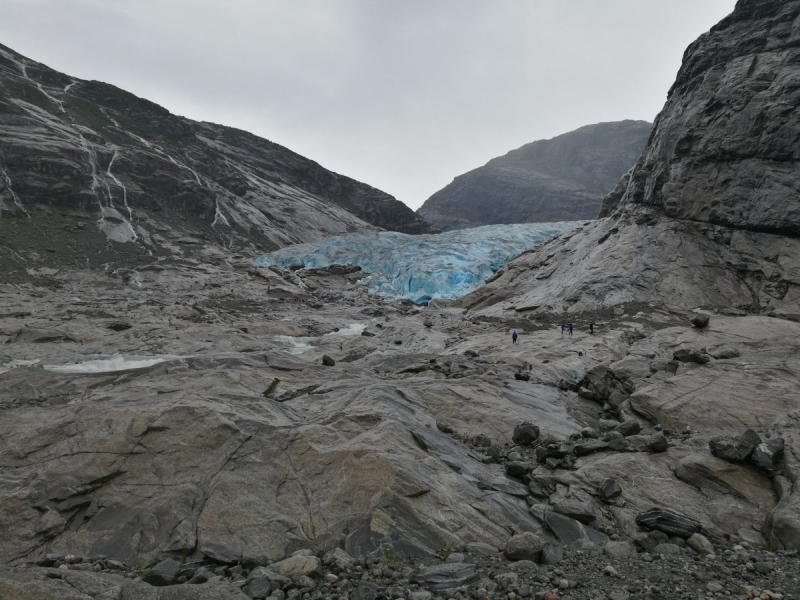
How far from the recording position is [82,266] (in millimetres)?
43125

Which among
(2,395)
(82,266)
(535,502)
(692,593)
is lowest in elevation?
(82,266)

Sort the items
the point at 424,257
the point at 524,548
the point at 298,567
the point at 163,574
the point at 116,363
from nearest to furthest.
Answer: the point at 163,574 → the point at 298,567 → the point at 524,548 → the point at 116,363 → the point at 424,257

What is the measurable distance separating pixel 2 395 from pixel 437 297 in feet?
132

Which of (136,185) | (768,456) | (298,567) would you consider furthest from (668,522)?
(136,185)

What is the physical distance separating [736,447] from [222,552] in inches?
316

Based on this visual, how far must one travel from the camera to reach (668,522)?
621 cm

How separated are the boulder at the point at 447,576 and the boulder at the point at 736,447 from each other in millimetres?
A: 5206

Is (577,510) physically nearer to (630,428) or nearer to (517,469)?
(517,469)

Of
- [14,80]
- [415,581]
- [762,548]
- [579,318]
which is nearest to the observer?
[415,581]

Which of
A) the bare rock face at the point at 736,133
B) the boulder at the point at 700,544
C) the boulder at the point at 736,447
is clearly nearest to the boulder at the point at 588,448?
the boulder at the point at 736,447

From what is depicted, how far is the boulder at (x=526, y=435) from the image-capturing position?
952cm

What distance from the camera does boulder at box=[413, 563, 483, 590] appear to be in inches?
194

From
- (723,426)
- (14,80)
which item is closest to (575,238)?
(723,426)

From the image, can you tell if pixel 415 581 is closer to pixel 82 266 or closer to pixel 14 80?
pixel 82 266
